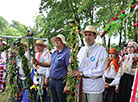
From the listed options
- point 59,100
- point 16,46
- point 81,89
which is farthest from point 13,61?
point 81,89

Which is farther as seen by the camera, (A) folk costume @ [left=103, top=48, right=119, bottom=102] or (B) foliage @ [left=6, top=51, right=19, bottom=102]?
(A) folk costume @ [left=103, top=48, right=119, bottom=102]

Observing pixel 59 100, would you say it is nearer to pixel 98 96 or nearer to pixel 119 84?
pixel 98 96

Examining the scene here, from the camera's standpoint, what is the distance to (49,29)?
1006 cm

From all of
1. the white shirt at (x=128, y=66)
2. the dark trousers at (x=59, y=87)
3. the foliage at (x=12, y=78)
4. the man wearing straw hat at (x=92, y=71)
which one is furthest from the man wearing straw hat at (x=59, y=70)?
the white shirt at (x=128, y=66)

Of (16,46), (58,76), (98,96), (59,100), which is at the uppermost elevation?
(16,46)

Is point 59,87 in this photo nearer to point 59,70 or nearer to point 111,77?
point 59,70

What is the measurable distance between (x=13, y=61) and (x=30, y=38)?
0.95m

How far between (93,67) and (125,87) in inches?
63.6

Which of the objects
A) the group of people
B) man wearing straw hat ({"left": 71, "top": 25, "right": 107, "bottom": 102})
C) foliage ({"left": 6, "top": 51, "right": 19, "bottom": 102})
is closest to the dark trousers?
the group of people

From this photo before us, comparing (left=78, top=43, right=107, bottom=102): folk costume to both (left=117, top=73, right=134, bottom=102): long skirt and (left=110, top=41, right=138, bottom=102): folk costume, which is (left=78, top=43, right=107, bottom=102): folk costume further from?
(left=117, top=73, right=134, bottom=102): long skirt

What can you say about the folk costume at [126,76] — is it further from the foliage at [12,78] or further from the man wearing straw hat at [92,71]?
the foliage at [12,78]

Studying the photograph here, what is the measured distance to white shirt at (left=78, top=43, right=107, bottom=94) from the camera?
2464 mm

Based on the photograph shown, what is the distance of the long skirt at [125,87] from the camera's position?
11.8ft

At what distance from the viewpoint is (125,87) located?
3688 millimetres
